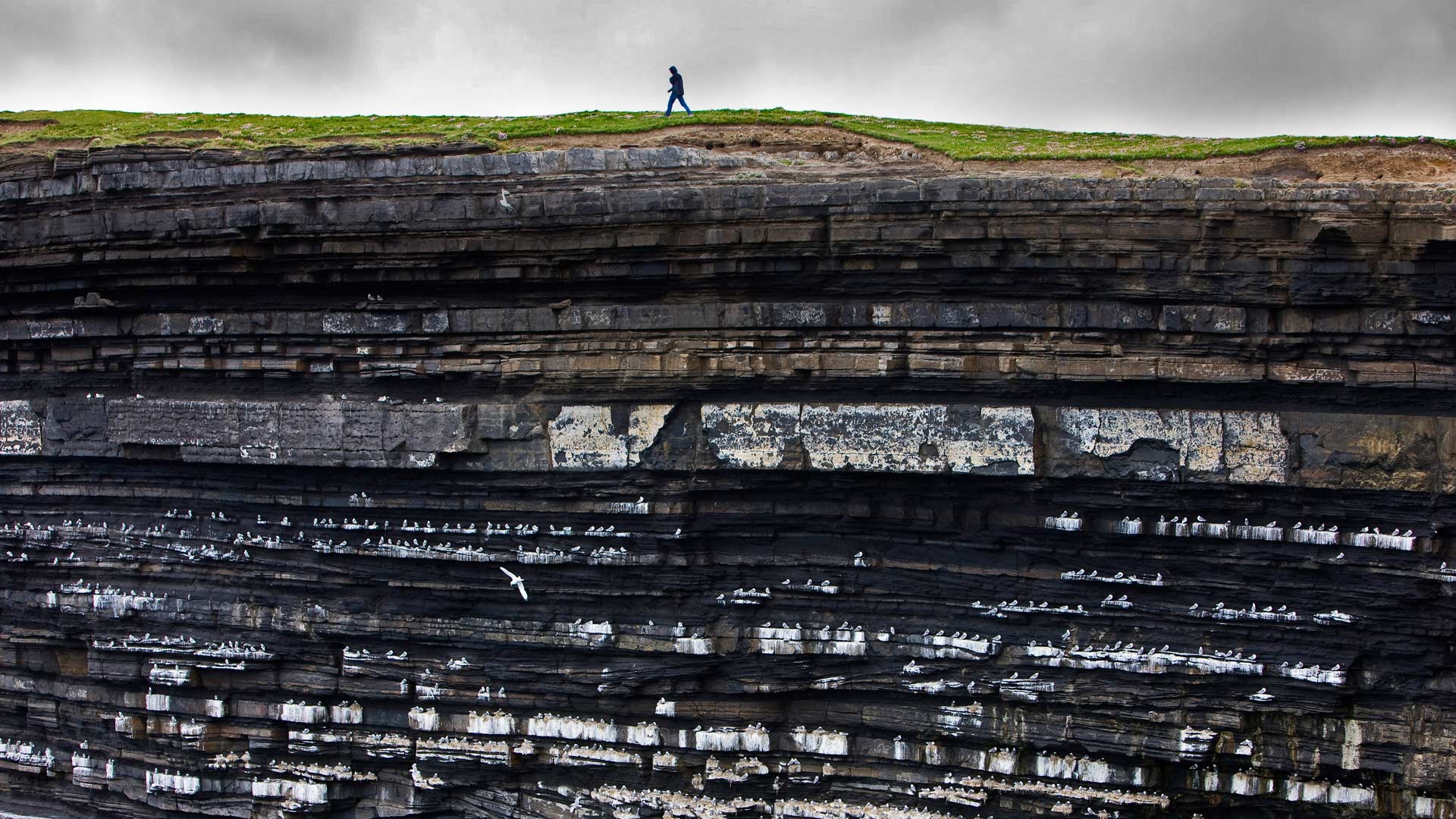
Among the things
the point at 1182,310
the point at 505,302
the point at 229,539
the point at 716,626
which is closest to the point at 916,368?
the point at 1182,310

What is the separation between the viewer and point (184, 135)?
11578 millimetres

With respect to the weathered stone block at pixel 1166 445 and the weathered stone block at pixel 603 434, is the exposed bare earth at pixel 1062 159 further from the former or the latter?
the weathered stone block at pixel 603 434

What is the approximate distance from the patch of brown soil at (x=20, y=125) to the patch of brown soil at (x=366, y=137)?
391 centimetres

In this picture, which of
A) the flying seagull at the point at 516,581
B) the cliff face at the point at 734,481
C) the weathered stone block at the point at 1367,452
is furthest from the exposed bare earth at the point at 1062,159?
the flying seagull at the point at 516,581

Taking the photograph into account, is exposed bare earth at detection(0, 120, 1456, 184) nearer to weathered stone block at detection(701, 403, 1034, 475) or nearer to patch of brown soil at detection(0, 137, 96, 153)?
patch of brown soil at detection(0, 137, 96, 153)

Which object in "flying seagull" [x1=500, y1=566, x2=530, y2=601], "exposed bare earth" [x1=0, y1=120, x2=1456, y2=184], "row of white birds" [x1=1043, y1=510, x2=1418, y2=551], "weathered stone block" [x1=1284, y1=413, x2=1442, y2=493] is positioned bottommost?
"flying seagull" [x1=500, y1=566, x2=530, y2=601]

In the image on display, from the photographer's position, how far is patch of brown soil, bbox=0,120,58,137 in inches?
486

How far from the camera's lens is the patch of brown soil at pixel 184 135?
11.5 m

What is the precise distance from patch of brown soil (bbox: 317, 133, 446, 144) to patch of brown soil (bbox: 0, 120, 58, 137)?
154 inches

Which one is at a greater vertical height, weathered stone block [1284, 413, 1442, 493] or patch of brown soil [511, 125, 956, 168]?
patch of brown soil [511, 125, 956, 168]

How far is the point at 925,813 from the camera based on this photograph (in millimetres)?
9883

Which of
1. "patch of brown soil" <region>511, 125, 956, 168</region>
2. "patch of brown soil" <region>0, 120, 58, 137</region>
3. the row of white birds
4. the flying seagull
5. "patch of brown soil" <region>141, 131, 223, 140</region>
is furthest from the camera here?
"patch of brown soil" <region>0, 120, 58, 137</region>

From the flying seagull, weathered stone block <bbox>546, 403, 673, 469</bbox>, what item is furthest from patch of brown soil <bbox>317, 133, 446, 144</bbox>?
the flying seagull

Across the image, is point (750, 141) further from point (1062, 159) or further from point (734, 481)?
point (734, 481)
